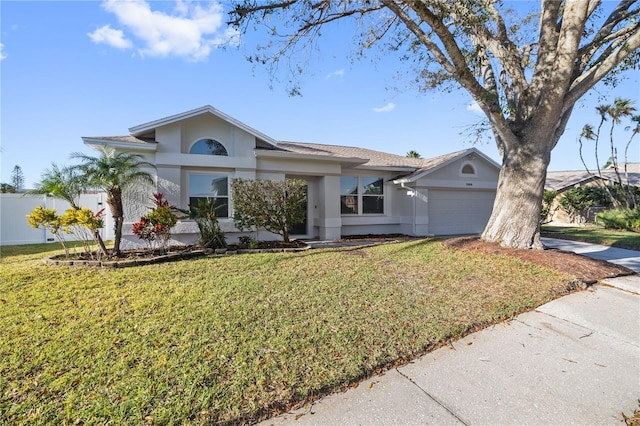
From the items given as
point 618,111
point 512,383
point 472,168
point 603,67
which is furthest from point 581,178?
point 512,383

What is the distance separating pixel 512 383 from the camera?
9.11 ft

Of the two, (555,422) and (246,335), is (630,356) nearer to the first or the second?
(555,422)

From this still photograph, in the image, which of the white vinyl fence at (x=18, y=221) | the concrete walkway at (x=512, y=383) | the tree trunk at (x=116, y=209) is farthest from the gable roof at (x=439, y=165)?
the white vinyl fence at (x=18, y=221)

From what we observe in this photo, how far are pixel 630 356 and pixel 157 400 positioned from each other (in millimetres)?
5005

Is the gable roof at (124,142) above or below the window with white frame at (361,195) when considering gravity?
above

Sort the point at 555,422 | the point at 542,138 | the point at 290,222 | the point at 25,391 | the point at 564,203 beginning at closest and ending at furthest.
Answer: the point at 555,422
the point at 25,391
the point at 542,138
the point at 290,222
the point at 564,203

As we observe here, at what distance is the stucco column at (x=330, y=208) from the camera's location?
11.9 meters

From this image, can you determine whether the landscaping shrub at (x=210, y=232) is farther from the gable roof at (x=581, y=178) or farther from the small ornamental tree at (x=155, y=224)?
the gable roof at (x=581, y=178)

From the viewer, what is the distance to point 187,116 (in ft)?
31.4

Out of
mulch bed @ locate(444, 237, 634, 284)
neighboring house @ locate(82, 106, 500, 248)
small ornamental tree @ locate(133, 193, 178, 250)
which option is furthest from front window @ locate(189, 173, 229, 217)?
mulch bed @ locate(444, 237, 634, 284)

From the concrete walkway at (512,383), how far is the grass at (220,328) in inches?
8.8

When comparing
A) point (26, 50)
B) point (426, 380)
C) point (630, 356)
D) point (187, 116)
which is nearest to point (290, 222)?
point (187, 116)

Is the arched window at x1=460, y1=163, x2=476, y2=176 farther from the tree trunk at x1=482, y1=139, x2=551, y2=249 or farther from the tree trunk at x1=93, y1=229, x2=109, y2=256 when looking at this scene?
the tree trunk at x1=93, y1=229, x2=109, y2=256

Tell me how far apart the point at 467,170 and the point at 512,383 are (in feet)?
44.7
